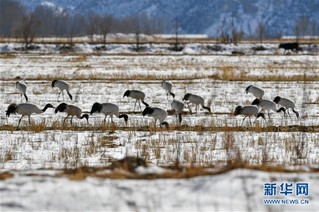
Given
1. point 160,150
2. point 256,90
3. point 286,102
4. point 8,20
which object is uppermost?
point 8,20

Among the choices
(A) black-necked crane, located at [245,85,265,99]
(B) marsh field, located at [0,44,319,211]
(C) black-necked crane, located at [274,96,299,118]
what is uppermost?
(A) black-necked crane, located at [245,85,265,99]

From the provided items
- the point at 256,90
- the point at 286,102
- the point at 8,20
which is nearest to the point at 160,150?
the point at 286,102

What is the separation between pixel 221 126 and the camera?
14758mm

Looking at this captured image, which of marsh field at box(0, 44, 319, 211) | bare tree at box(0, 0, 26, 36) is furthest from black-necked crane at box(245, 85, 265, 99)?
bare tree at box(0, 0, 26, 36)

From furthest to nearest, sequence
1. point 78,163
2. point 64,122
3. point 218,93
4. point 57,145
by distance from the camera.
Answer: point 218,93 < point 64,122 < point 57,145 < point 78,163

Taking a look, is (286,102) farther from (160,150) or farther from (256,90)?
(160,150)

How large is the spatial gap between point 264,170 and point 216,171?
0.62 meters

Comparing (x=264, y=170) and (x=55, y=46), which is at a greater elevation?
(x=55, y=46)

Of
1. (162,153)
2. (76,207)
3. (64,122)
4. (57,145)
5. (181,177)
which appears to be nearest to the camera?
(76,207)

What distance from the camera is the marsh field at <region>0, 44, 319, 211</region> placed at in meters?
6.43

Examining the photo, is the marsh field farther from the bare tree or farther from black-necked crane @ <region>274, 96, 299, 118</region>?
the bare tree

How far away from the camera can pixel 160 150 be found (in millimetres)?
11391

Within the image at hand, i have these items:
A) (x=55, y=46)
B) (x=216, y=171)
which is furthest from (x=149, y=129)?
(x=55, y=46)

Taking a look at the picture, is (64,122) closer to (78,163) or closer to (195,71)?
(78,163)
